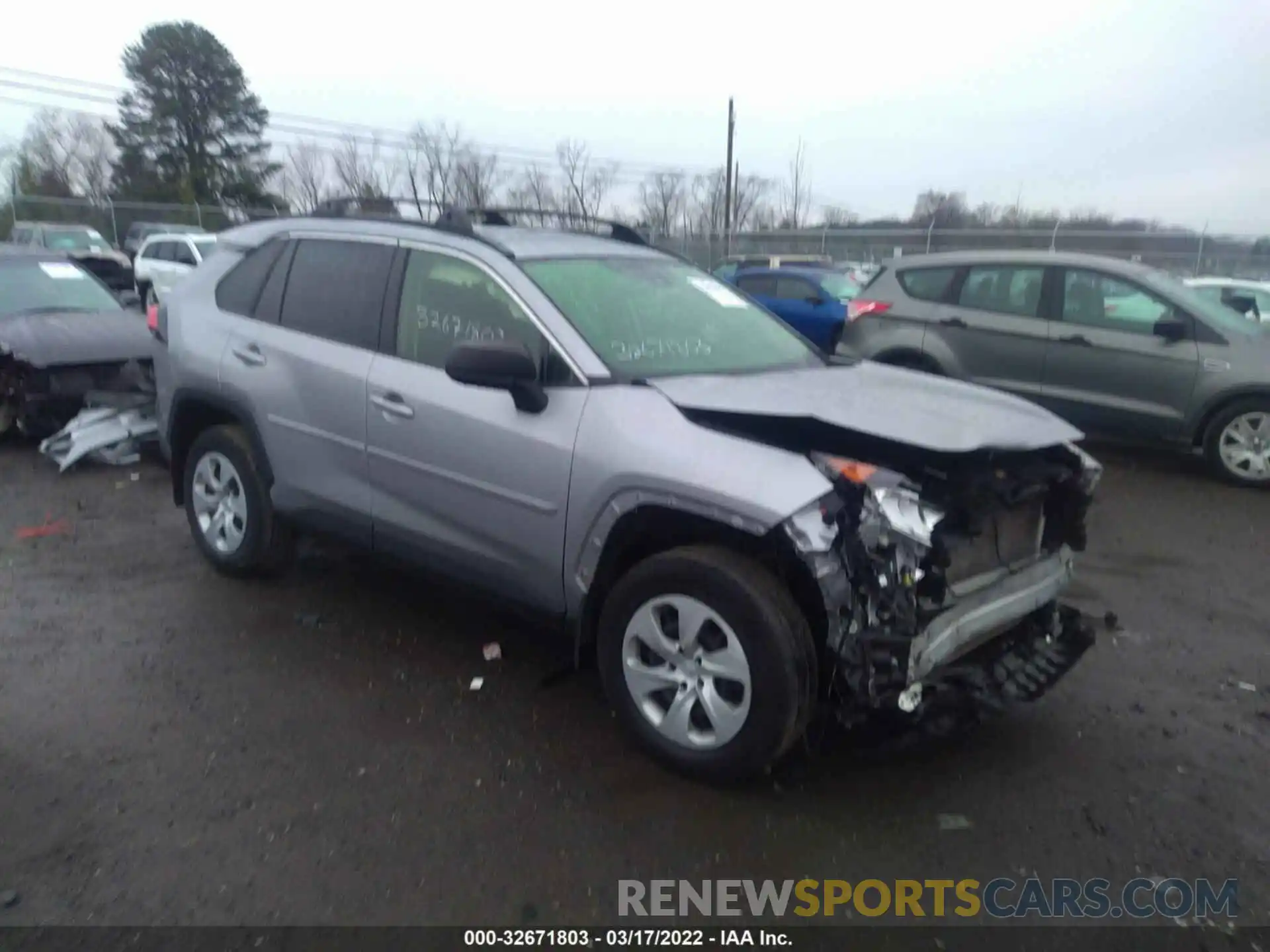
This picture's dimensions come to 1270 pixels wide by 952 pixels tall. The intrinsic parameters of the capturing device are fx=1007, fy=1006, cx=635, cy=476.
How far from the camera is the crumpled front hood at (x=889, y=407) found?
10.8 feet

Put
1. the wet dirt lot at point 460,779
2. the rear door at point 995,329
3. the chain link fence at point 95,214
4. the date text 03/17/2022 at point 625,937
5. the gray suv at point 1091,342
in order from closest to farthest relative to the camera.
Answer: the date text 03/17/2022 at point 625,937, the wet dirt lot at point 460,779, the gray suv at point 1091,342, the rear door at point 995,329, the chain link fence at point 95,214

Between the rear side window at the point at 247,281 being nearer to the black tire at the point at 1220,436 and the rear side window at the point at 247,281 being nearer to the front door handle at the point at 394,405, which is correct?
the front door handle at the point at 394,405

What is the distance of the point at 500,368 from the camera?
356 centimetres

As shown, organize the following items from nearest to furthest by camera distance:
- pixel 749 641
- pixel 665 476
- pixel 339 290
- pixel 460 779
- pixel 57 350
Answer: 1. pixel 749 641
2. pixel 665 476
3. pixel 460 779
4. pixel 339 290
5. pixel 57 350

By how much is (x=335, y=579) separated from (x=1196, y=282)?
40.2ft

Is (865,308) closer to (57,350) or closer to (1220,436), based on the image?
(1220,436)

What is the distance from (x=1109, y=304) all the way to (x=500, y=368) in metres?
6.30

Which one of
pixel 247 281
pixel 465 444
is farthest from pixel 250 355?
pixel 465 444

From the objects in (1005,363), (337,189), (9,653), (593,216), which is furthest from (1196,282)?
(337,189)

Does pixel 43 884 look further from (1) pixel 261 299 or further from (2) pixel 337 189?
(2) pixel 337 189

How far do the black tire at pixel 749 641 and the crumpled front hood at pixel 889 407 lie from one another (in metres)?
0.54

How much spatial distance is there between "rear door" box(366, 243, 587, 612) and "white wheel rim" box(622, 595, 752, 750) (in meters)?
0.44

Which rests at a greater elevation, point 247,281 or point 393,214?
point 393,214

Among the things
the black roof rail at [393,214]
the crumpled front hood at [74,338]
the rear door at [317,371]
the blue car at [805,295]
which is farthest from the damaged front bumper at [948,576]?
the blue car at [805,295]
